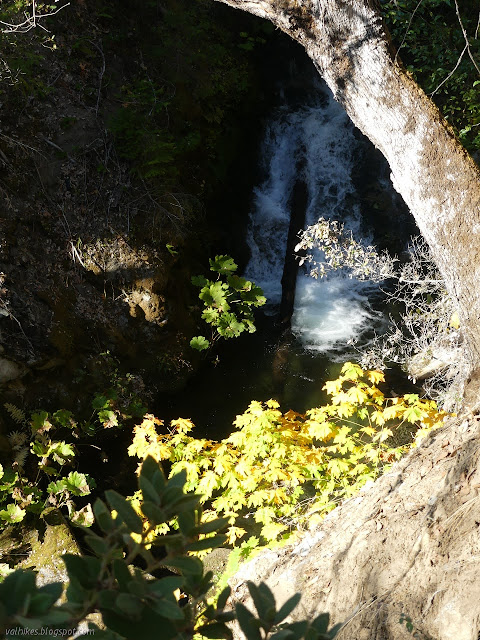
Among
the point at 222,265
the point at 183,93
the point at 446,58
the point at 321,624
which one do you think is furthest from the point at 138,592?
the point at 446,58

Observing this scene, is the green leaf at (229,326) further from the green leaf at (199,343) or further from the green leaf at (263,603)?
the green leaf at (263,603)

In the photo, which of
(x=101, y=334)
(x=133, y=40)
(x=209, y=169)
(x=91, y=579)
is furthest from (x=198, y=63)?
(x=91, y=579)

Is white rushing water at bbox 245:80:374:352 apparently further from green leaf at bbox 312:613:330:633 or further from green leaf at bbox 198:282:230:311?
green leaf at bbox 312:613:330:633

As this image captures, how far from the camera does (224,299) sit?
6547mm

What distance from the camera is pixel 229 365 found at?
7219mm

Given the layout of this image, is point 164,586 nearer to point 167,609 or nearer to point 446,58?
point 167,609

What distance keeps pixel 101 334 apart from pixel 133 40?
4.50 m

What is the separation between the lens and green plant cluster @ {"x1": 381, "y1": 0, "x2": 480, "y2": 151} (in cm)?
702

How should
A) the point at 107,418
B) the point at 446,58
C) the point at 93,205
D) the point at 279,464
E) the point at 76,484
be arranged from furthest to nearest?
1. the point at 446,58
2. the point at 93,205
3. the point at 107,418
4. the point at 76,484
5. the point at 279,464

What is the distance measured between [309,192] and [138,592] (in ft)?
27.7

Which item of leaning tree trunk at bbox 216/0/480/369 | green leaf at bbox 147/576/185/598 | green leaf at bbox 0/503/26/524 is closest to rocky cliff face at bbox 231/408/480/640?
leaning tree trunk at bbox 216/0/480/369

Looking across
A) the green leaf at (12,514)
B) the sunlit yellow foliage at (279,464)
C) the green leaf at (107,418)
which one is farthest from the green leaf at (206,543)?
the green leaf at (107,418)

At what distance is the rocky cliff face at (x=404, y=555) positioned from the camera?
213 centimetres

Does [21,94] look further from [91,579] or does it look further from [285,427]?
[91,579]
